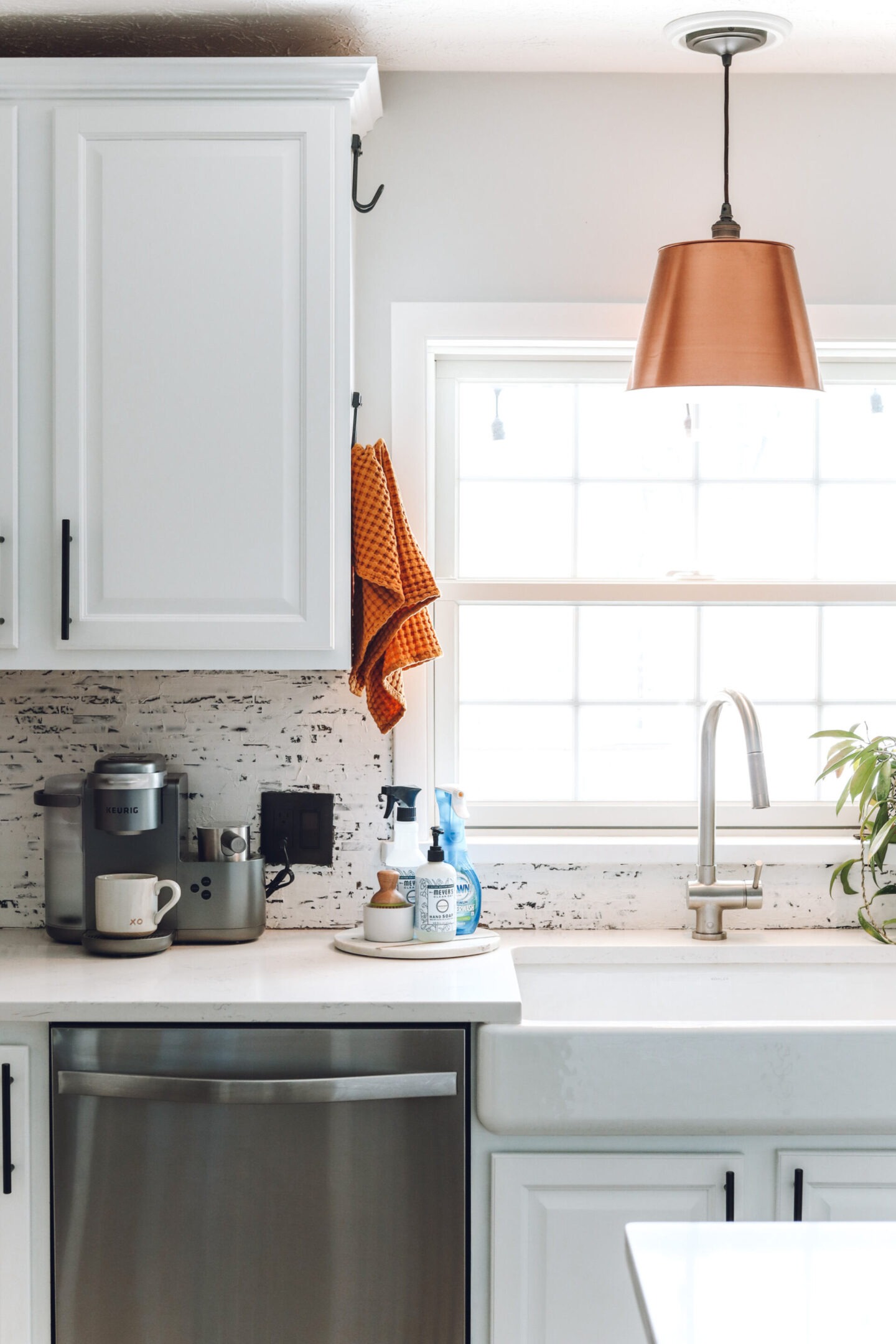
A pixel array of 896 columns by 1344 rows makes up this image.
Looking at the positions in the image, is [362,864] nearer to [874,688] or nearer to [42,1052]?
[42,1052]

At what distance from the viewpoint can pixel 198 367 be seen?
2018mm

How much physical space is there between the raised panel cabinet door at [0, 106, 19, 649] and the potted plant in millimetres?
1477

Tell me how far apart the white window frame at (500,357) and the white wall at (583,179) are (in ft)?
0.13

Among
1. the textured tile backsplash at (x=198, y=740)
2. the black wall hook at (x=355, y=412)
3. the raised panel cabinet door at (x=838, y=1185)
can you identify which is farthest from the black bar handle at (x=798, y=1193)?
the black wall hook at (x=355, y=412)

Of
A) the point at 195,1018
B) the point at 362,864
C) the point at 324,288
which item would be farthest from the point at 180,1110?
the point at 324,288

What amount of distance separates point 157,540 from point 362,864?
2.44 ft

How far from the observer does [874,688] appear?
8.24ft

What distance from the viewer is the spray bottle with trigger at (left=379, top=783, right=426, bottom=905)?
2.18 meters

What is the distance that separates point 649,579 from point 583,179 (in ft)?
2.53

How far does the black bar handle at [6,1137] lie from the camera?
1.80m

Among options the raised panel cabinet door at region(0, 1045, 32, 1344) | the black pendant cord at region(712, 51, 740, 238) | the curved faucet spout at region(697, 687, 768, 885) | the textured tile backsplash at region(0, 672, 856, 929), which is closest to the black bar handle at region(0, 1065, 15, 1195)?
the raised panel cabinet door at region(0, 1045, 32, 1344)

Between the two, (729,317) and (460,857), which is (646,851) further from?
(729,317)

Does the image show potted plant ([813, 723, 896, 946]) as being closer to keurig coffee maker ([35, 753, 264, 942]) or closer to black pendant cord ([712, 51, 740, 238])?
black pendant cord ([712, 51, 740, 238])

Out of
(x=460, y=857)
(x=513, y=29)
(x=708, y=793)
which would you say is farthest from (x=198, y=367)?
(x=708, y=793)
